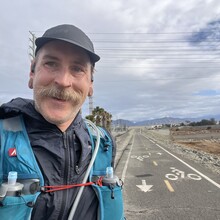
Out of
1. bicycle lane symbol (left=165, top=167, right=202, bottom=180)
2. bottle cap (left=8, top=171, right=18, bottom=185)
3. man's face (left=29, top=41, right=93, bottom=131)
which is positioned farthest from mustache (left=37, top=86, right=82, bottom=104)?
bicycle lane symbol (left=165, top=167, right=202, bottom=180)

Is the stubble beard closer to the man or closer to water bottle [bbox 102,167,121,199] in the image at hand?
the man

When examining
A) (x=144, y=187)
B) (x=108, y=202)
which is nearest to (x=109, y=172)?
(x=108, y=202)

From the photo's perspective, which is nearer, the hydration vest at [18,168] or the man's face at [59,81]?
the hydration vest at [18,168]

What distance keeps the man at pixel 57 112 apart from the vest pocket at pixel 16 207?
0.30 ft

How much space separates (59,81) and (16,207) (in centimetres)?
71

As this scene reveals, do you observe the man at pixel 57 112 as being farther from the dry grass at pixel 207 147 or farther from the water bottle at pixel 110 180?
the dry grass at pixel 207 147

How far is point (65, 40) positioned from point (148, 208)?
7.12m

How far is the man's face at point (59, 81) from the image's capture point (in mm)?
1602

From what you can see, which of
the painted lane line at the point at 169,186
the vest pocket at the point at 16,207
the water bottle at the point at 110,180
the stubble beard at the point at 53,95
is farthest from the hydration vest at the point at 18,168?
the painted lane line at the point at 169,186

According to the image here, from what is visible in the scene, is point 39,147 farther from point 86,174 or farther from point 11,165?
point 86,174

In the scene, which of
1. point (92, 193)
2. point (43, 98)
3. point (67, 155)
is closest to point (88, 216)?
point (92, 193)

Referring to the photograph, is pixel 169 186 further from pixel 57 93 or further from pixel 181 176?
pixel 57 93

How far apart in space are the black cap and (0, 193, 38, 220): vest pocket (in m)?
0.87

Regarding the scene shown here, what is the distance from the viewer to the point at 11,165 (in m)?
1.43
